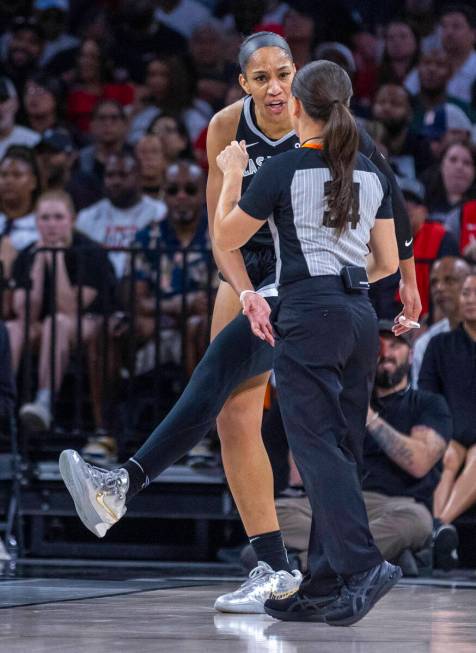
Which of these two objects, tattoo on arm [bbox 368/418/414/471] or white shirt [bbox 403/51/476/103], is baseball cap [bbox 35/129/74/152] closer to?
white shirt [bbox 403/51/476/103]

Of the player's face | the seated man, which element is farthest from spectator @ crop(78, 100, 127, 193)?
the player's face

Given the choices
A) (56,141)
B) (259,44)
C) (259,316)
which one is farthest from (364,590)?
(56,141)

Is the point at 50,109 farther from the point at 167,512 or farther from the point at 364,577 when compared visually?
the point at 364,577

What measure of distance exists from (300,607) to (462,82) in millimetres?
6636

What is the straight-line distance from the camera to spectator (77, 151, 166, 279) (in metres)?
9.35

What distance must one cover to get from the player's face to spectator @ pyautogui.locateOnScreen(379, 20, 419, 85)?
19.0 feet

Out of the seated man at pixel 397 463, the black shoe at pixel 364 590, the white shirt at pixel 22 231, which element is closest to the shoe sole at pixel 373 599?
the black shoe at pixel 364 590

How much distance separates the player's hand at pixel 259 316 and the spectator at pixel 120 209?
5231mm

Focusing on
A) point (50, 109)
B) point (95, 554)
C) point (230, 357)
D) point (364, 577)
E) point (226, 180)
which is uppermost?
point (50, 109)

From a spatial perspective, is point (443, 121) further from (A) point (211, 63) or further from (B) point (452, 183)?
(A) point (211, 63)

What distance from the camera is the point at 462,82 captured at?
1005 cm

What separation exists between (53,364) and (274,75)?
3.65m

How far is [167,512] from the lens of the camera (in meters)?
7.59

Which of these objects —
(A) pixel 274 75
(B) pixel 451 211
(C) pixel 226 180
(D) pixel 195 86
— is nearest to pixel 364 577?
(C) pixel 226 180
